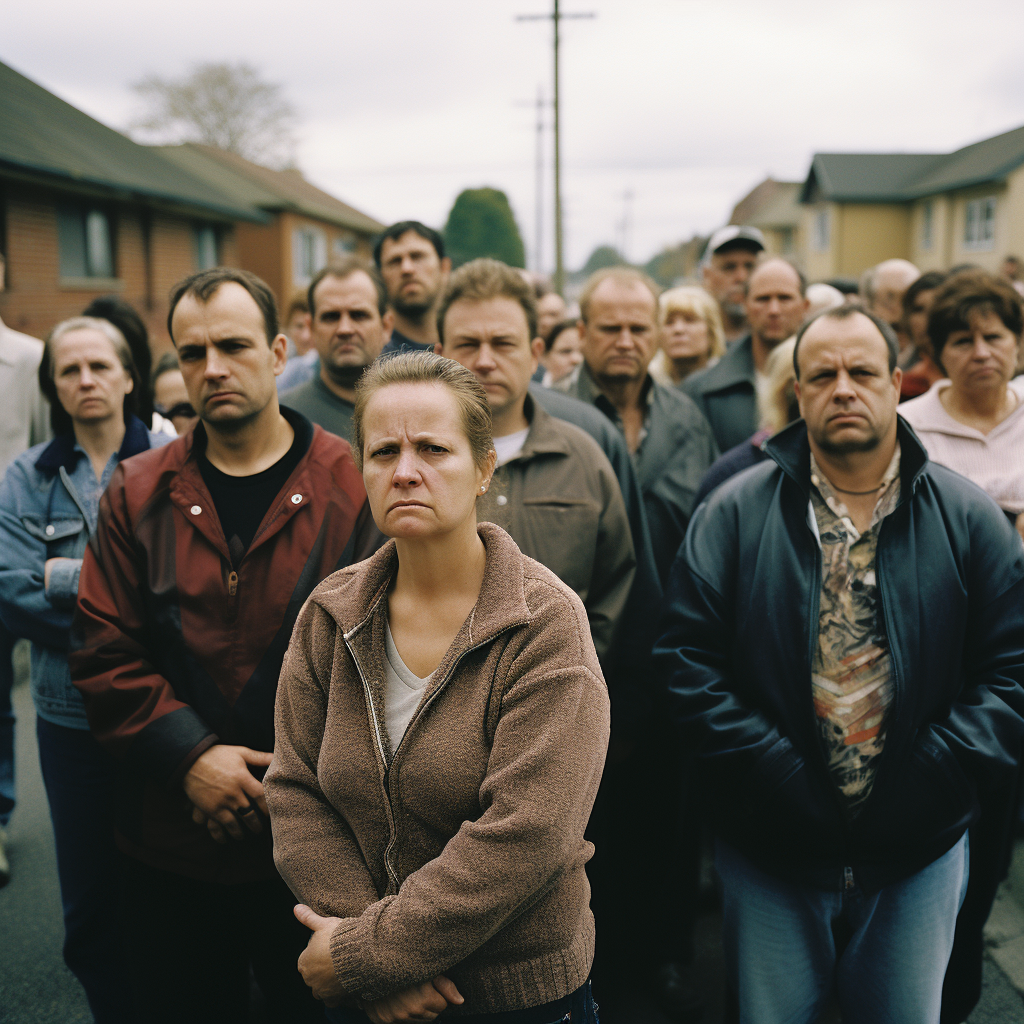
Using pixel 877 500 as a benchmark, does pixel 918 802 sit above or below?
below

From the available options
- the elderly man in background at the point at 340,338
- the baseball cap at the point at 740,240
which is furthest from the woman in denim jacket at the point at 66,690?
the baseball cap at the point at 740,240

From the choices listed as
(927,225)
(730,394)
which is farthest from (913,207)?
(730,394)

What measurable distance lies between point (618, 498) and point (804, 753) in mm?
1041

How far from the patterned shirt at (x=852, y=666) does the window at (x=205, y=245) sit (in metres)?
22.1

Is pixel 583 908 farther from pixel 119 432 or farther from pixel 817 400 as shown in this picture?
pixel 119 432

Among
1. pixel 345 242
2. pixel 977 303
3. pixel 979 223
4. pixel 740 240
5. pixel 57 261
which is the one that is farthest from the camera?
pixel 345 242

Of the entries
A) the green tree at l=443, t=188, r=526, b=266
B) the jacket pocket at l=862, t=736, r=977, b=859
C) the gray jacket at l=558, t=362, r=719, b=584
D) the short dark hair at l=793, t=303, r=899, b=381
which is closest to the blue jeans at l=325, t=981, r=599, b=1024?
the jacket pocket at l=862, t=736, r=977, b=859

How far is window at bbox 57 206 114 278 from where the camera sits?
16250 millimetres

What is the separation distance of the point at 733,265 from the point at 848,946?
5119 mm

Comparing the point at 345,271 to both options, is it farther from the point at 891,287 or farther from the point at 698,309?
the point at 891,287

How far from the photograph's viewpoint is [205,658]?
2.41m

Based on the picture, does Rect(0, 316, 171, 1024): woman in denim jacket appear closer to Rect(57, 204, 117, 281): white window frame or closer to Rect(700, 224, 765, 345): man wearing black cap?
Rect(700, 224, 765, 345): man wearing black cap

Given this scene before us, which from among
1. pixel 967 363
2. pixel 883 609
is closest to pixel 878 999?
pixel 883 609

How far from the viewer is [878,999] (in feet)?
7.66
